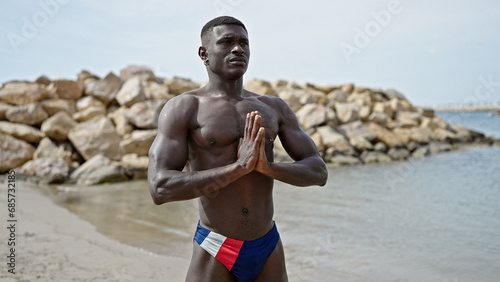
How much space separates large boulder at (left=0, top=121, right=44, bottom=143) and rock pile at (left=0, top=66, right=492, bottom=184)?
29mm

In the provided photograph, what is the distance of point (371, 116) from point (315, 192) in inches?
428

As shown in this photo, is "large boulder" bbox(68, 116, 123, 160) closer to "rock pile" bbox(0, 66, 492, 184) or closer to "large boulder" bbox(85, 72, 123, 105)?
"rock pile" bbox(0, 66, 492, 184)

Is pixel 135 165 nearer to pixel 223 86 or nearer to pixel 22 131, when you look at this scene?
pixel 22 131

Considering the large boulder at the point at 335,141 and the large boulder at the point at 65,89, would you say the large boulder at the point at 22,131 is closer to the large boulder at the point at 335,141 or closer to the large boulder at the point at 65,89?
the large boulder at the point at 65,89

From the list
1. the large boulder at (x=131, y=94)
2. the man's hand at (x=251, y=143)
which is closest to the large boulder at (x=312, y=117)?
the large boulder at (x=131, y=94)

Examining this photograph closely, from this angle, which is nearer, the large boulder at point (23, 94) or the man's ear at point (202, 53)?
the man's ear at point (202, 53)

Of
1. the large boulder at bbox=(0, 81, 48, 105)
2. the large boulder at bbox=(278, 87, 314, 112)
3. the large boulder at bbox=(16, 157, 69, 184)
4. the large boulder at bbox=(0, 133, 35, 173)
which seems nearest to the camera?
the large boulder at bbox=(16, 157, 69, 184)

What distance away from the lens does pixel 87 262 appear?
226 inches

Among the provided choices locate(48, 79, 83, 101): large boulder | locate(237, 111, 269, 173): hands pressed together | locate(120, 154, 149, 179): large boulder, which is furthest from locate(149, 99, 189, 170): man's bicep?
locate(48, 79, 83, 101): large boulder

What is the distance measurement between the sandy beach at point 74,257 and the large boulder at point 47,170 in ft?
16.0

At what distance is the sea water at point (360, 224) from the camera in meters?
6.44

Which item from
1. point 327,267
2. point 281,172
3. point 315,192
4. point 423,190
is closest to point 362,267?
point 327,267

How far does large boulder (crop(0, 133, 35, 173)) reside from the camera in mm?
13414

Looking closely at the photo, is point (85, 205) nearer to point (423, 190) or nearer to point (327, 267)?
point (327, 267)
